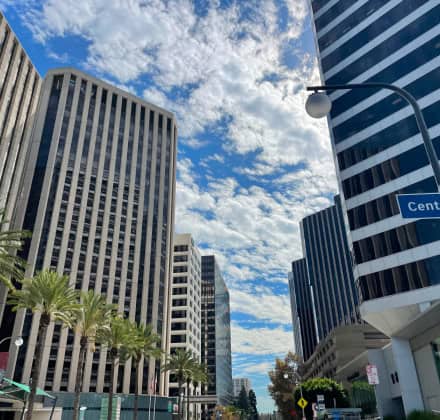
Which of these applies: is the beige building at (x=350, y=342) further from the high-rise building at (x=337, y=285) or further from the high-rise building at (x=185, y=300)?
the high-rise building at (x=337, y=285)

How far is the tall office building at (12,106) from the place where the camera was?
70000mm

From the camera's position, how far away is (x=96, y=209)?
92.9 meters

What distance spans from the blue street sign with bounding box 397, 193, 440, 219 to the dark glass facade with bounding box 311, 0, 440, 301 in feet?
93.2

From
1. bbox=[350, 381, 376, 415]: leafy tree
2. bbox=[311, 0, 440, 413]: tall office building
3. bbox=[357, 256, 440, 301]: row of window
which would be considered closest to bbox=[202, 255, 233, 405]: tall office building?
bbox=[350, 381, 376, 415]: leafy tree

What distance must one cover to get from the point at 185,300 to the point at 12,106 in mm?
73216

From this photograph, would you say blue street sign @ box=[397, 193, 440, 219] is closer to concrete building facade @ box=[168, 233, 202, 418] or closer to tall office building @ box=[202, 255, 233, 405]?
concrete building facade @ box=[168, 233, 202, 418]

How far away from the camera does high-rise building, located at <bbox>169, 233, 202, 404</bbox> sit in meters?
117

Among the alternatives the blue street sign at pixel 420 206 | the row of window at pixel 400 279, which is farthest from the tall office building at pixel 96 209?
the blue street sign at pixel 420 206

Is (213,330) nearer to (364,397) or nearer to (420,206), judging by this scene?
(364,397)

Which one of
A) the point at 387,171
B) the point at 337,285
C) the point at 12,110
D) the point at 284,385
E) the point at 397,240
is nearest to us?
the point at 397,240

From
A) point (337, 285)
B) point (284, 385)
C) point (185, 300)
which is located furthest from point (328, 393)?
point (337, 285)

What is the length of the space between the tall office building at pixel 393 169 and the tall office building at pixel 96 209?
62.0 metres

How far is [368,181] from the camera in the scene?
4162 cm

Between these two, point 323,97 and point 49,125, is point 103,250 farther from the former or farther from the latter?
point 323,97
